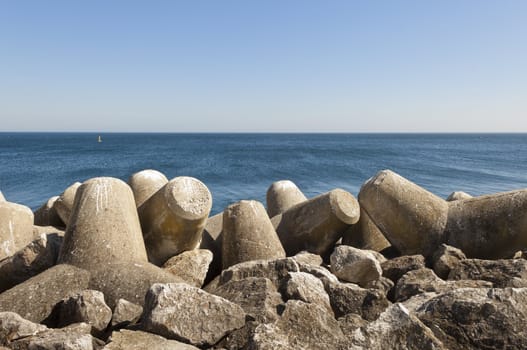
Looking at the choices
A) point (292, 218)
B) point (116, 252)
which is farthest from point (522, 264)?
point (116, 252)

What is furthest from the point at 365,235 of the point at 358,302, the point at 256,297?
the point at 256,297

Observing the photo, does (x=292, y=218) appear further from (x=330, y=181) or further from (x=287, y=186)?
(x=330, y=181)

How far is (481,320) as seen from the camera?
227cm

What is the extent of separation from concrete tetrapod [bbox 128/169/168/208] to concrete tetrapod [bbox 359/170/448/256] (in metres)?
2.51

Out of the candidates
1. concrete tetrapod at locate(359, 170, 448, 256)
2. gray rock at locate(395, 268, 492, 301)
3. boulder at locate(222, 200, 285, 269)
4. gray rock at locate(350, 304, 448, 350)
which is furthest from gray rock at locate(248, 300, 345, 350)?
concrete tetrapod at locate(359, 170, 448, 256)

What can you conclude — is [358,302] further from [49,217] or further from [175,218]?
[49,217]

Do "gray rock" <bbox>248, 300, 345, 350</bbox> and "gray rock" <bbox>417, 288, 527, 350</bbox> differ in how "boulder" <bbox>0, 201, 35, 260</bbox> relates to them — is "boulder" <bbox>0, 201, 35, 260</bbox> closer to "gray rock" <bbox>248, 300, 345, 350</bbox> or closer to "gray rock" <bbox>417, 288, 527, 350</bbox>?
"gray rock" <bbox>248, 300, 345, 350</bbox>

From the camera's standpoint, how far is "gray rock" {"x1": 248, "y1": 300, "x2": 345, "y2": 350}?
7.41 ft

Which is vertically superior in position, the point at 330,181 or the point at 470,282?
the point at 470,282

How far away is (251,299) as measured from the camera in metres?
2.87

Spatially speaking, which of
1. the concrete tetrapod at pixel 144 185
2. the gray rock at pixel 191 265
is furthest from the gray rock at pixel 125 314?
the concrete tetrapod at pixel 144 185

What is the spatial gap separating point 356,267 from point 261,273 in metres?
0.87

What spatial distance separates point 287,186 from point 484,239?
3.07 m

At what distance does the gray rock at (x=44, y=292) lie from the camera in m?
3.14
